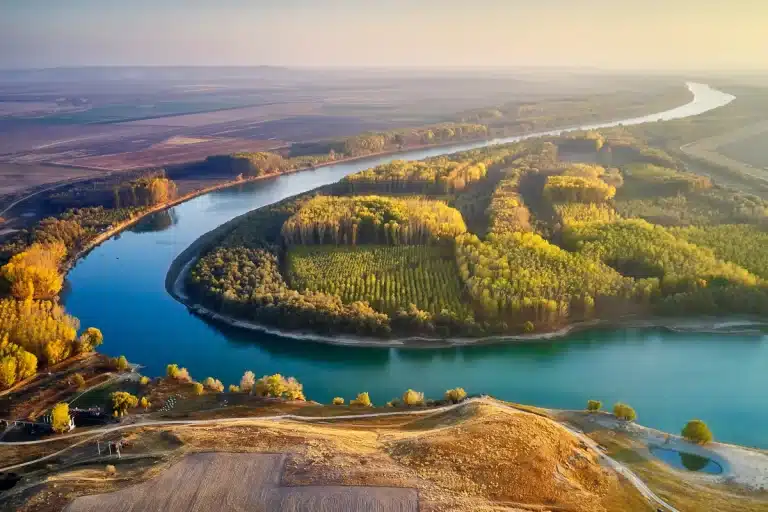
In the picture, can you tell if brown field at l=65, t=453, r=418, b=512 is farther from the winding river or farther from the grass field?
the grass field

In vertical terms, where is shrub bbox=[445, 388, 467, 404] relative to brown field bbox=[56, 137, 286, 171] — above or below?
below

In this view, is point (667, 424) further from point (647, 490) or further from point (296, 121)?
point (296, 121)

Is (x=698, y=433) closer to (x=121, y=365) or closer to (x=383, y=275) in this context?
(x=383, y=275)

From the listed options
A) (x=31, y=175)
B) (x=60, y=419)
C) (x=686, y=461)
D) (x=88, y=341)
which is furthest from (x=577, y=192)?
(x=31, y=175)

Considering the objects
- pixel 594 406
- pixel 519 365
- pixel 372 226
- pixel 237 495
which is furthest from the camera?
pixel 372 226

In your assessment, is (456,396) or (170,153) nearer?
(456,396)

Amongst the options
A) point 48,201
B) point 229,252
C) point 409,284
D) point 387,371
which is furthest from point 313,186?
point 387,371

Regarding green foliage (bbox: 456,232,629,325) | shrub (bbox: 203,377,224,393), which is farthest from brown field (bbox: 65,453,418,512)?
green foliage (bbox: 456,232,629,325)
